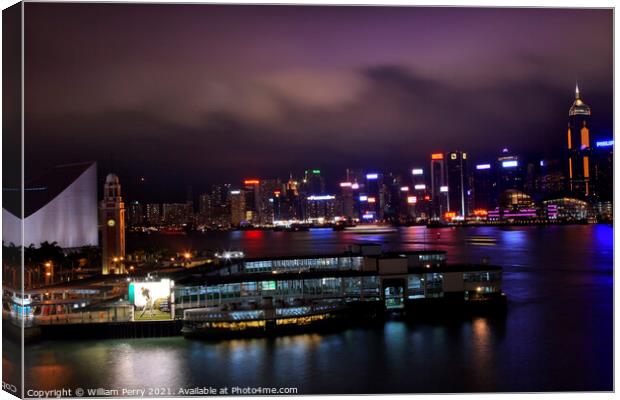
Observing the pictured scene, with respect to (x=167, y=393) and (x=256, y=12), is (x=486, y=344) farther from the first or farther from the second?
(x=256, y=12)

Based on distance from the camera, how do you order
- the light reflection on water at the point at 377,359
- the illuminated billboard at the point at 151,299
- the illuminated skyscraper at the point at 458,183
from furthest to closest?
the illuminated skyscraper at the point at 458,183 → the illuminated billboard at the point at 151,299 → the light reflection on water at the point at 377,359

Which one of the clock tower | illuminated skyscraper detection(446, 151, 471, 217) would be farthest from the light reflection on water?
illuminated skyscraper detection(446, 151, 471, 217)

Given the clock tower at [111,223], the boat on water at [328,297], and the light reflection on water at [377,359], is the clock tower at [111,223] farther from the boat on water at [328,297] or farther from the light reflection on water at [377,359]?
the light reflection on water at [377,359]

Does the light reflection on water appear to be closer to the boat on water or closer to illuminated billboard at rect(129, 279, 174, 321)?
the boat on water

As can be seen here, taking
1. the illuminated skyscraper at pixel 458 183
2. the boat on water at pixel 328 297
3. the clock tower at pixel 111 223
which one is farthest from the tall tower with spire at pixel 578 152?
the illuminated skyscraper at pixel 458 183

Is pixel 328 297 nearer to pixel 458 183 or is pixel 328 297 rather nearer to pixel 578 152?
pixel 578 152

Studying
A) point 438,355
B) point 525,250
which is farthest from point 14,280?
point 525,250
